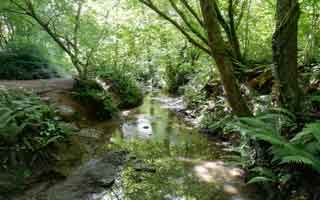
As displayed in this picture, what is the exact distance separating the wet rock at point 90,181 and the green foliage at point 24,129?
2.35ft

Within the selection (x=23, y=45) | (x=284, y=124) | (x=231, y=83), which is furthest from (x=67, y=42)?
(x=284, y=124)

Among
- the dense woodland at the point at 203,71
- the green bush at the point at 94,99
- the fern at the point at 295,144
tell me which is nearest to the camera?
the fern at the point at 295,144

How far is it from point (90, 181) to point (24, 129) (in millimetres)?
1448

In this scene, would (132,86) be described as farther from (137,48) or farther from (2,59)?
(2,59)

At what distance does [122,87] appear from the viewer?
11188 mm

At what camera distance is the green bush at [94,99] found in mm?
7840

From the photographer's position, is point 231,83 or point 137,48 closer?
point 231,83

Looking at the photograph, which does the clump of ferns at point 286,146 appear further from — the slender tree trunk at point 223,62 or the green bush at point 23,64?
the green bush at point 23,64

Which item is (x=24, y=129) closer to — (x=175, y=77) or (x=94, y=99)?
(x=94, y=99)

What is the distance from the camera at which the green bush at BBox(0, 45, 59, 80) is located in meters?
9.56

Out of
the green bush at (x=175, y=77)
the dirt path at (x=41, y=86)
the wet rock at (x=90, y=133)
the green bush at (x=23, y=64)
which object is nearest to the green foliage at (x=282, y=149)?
the wet rock at (x=90, y=133)

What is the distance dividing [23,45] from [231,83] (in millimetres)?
8335

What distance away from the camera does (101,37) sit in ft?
27.1

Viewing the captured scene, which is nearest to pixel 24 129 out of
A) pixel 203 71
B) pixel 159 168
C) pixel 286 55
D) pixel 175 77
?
pixel 159 168
